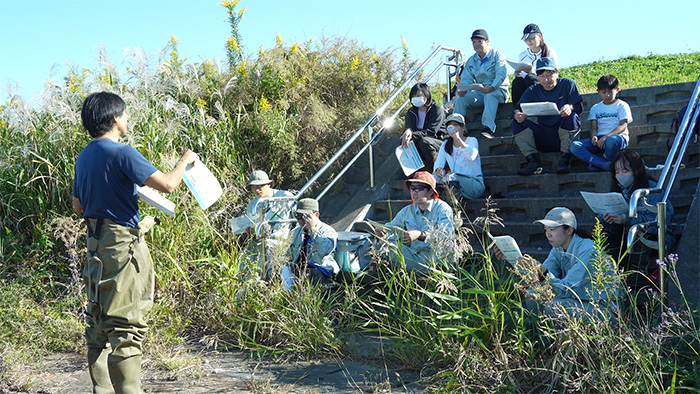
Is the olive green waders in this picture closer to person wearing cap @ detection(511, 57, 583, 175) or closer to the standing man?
the standing man

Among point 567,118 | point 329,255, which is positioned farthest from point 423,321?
point 567,118

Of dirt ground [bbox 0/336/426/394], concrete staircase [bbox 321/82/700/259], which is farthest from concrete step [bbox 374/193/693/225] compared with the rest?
dirt ground [bbox 0/336/426/394]

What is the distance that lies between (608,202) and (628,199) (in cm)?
34

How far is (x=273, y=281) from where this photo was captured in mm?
5348

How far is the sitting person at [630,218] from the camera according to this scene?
498 centimetres

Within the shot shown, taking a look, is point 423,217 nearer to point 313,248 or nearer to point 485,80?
point 313,248

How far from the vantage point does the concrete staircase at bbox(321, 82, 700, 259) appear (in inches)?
238

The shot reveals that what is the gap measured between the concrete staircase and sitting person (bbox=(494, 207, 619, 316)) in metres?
0.98

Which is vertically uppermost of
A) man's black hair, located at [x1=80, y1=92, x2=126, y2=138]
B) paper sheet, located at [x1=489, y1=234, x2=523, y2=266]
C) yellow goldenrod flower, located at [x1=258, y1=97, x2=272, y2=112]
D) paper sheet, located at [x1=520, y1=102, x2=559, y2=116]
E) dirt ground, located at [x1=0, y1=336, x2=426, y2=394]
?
man's black hair, located at [x1=80, y1=92, x2=126, y2=138]

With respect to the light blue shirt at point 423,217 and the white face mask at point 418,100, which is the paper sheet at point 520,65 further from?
the light blue shirt at point 423,217

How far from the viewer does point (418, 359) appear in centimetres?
446

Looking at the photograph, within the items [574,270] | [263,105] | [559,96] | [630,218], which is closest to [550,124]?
[559,96]

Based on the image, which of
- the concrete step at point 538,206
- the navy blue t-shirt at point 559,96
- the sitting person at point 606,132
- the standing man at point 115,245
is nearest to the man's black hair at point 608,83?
the sitting person at point 606,132

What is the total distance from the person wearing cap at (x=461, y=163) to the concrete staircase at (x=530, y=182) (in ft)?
0.56
